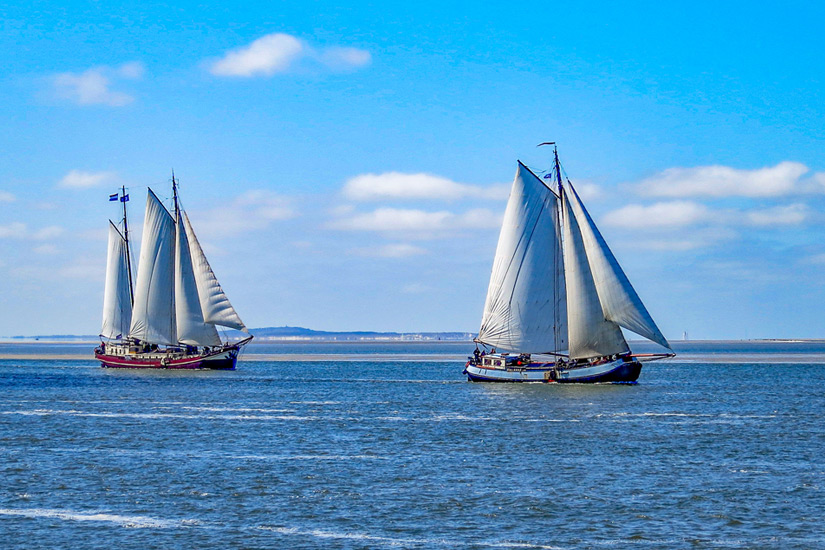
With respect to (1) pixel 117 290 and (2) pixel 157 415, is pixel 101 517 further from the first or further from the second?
(1) pixel 117 290

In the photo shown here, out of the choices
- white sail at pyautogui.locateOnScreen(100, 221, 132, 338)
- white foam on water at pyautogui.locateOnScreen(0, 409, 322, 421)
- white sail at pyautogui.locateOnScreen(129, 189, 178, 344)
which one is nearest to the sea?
white foam on water at pyautogui.locateOnScreen(0, 409, 322, 421)

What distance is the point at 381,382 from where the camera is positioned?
110 metres

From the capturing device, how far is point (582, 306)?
3356 inches

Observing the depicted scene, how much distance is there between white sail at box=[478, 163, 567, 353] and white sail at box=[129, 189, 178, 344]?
43203 mm

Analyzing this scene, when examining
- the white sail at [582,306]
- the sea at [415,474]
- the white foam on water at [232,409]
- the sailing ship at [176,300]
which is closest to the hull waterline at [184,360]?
the sailing ship at [176,300]

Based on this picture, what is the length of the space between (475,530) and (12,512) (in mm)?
13506

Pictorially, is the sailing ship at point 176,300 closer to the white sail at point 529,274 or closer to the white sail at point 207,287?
the white sail at point 207,287

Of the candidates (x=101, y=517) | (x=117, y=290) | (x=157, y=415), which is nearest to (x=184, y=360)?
(x=117, y=290)

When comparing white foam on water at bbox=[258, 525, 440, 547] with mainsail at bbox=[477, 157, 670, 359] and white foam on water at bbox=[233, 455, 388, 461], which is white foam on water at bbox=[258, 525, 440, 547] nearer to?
white foam on water at bbox=[233, 455, 388, 461]

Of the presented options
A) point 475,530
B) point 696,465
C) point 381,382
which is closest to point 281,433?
point 696,465

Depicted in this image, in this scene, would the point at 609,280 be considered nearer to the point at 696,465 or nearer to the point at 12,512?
the point at 696,465

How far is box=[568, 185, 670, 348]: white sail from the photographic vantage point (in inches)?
3263

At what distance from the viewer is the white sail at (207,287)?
11706 centimetres

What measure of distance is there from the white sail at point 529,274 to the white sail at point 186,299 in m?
41.2
